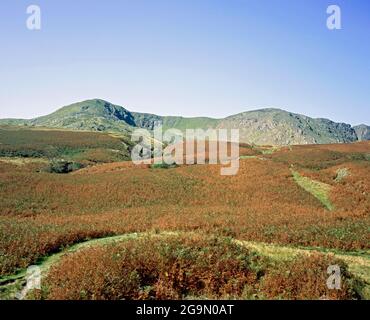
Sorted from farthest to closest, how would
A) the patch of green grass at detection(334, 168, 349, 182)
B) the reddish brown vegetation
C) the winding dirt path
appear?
the patch of green grass at detection(334, 168, 349, 182) → the winding dirt path → the reddish brown vegetation

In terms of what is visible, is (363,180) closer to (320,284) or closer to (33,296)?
(320,284)

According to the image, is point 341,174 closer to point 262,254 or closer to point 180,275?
point 262,254

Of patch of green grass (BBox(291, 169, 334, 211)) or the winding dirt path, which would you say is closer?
the winding dirt path

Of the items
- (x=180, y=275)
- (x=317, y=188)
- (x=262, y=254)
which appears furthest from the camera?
(x=317, y=188)

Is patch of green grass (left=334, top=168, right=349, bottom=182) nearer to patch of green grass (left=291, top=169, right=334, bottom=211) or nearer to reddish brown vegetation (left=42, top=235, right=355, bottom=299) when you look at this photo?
patch of green grass (left=291, top=169, right=334, bottom=211)

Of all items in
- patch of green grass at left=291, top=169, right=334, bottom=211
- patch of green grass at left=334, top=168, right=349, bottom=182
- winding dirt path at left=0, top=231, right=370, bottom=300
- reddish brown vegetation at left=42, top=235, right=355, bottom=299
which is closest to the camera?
reddish brown vegetation at left=42, top=235, right=355, bottom=299

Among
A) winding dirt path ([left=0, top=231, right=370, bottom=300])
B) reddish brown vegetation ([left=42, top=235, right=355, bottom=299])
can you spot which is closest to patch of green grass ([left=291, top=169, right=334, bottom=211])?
winding dirt path ([left=0, top=231, right=370, bottom=300])

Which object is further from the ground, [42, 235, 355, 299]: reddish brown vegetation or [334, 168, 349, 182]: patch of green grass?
[334, 168, 349, 182]: patch of green grass

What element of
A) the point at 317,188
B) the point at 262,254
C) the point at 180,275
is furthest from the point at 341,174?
the point at 180,275

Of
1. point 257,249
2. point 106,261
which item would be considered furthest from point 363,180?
point 106,261
